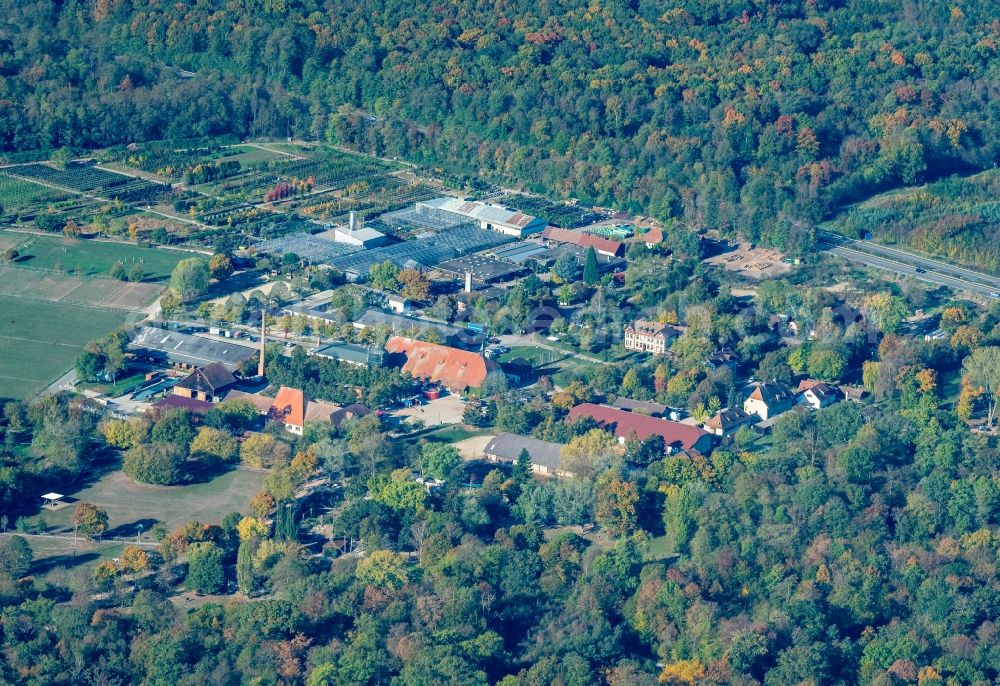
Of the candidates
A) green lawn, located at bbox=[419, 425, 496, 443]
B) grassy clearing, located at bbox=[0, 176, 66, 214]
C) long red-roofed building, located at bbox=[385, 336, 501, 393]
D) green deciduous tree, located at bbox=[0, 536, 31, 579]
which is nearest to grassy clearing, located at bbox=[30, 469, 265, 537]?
green deciduous tree, located at bbox=[0, 536, 31, 579]

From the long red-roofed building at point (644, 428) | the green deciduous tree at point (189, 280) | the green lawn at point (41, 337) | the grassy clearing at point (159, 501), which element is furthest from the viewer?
the green deciduous tree at point (189, 280)

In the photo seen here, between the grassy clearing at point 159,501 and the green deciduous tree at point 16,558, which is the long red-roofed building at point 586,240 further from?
the green deciduous tree at point 16,558

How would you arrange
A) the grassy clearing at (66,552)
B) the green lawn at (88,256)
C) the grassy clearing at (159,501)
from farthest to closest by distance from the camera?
the green lawn at (88,256), the grassy clearing at (159,501), the grassy clearing at (66,552)

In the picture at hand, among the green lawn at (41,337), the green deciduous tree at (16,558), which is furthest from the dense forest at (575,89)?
the green deciduous tree at (16,558)

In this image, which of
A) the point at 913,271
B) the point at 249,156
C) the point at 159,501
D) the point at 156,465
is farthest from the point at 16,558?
the point at 249,156

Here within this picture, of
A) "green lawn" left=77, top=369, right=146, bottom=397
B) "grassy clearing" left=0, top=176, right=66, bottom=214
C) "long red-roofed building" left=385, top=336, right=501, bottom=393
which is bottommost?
"green lawn" left=77, top=369, right=146, bottom=397

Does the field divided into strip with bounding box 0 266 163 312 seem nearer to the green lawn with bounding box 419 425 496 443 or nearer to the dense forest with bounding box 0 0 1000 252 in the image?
the green lawn with bounding box 419 425 496 443
